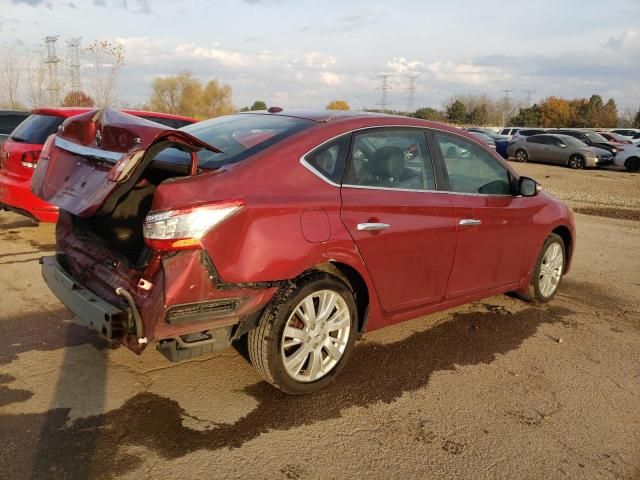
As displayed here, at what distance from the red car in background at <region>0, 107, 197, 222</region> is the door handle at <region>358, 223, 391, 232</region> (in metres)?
4.59

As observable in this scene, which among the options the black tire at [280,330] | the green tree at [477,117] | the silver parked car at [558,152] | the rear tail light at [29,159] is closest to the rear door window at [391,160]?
the black tire at [280,330]

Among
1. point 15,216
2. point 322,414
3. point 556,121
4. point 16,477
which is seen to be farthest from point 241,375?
point 556,121

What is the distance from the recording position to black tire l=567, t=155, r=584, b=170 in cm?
2478

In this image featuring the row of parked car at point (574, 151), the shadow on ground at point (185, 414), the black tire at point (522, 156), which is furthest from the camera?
the black tire at point (522, 156)

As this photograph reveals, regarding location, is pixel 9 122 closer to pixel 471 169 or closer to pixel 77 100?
pixel 471 169

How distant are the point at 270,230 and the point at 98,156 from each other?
3.99 ft

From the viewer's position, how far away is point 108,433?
297cm

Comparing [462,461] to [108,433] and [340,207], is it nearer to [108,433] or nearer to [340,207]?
[340,207]

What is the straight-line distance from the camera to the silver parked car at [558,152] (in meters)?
24.7

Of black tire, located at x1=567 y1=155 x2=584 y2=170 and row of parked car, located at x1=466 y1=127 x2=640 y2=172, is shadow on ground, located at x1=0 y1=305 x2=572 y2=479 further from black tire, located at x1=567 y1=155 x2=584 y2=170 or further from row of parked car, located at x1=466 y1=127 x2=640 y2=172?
black tire, located at x1=567 y1=155 x2=584 y2=170

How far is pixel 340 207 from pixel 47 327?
262 centimetres

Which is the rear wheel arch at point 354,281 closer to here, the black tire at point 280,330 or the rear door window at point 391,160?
the black tire at point 280,330

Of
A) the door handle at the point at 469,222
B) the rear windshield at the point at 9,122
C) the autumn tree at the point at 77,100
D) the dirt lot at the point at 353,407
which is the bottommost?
the dirt lot at the point at 353,407

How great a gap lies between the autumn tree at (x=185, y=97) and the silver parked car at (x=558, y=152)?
32.8 m
